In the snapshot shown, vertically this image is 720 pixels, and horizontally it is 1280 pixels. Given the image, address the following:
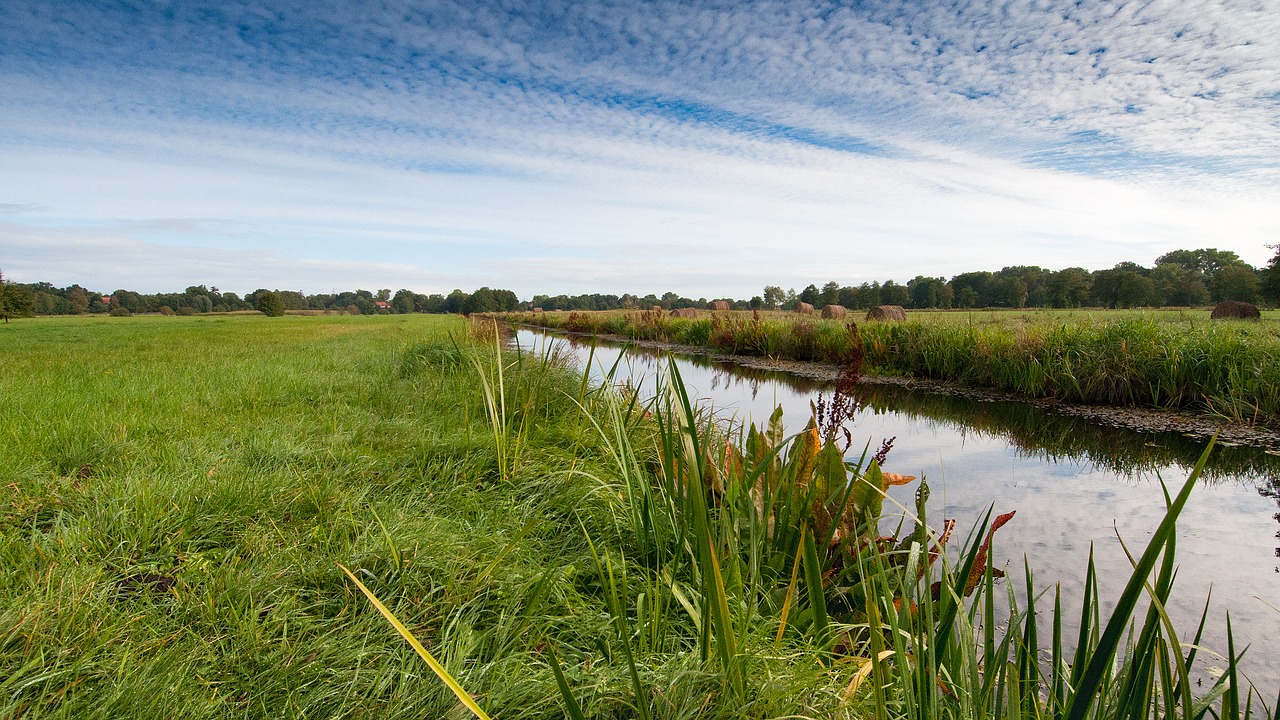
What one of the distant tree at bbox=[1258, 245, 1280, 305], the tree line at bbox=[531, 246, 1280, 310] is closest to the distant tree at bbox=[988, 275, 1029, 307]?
the tree line at bbox=[531, 246, 1280, 310]

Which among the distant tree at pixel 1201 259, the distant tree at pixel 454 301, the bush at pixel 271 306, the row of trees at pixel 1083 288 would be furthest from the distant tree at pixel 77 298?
the distant tree at pixel 1201 259

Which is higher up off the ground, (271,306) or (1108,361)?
(271,306)

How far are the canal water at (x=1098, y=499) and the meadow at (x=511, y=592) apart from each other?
17 cm

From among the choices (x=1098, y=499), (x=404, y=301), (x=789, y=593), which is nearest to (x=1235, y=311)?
(x=1098, y=499)

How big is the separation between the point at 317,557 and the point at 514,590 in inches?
28.5

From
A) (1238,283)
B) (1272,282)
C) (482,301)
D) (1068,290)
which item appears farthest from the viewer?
(482,301)

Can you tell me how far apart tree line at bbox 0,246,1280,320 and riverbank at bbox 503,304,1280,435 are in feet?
71.3

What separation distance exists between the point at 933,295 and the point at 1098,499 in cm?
6811

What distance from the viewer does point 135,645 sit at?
1.47 m

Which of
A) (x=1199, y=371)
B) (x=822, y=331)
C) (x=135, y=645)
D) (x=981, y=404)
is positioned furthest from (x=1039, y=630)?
(x=822, y=331)

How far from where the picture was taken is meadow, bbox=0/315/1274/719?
50.2 inches

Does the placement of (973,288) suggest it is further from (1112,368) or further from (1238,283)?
(1112,368)

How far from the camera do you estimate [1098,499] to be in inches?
133

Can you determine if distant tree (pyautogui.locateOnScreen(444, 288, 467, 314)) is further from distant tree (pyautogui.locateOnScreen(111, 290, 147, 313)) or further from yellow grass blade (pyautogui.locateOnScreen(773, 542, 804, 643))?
yellow grass blade (pyautogui.locateOnScreen(773, 542, 804, 643))
